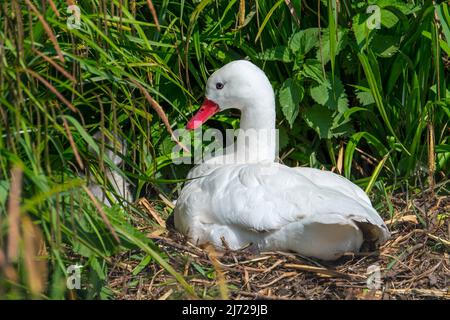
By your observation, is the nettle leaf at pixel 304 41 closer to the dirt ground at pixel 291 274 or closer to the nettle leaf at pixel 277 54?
the nettle leaf at pixel 277 54

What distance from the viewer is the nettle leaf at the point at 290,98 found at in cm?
509

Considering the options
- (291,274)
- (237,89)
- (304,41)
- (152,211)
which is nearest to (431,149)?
(304,41)

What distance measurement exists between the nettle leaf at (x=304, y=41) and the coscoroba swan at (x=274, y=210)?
0.32 m

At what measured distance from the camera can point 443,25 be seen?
4941mm

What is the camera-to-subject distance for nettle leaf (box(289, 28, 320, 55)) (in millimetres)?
5098

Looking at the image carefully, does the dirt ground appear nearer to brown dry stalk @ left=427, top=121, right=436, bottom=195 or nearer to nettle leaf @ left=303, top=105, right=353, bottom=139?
brown dry stalk @ left=427, top=121, right=436, bottom=195

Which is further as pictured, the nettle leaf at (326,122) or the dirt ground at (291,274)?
the nettle leaf at (326,122)

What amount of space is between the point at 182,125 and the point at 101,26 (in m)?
1.05

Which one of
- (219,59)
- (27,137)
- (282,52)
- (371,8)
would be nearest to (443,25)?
(371,8)

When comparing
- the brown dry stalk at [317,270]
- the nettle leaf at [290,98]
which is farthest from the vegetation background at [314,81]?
the brown dry stalk at [317,270]

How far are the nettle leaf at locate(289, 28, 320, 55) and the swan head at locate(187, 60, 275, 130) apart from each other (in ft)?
0.89

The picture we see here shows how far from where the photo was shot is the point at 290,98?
16.8ft

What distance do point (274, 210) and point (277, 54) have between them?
3.95 feet
